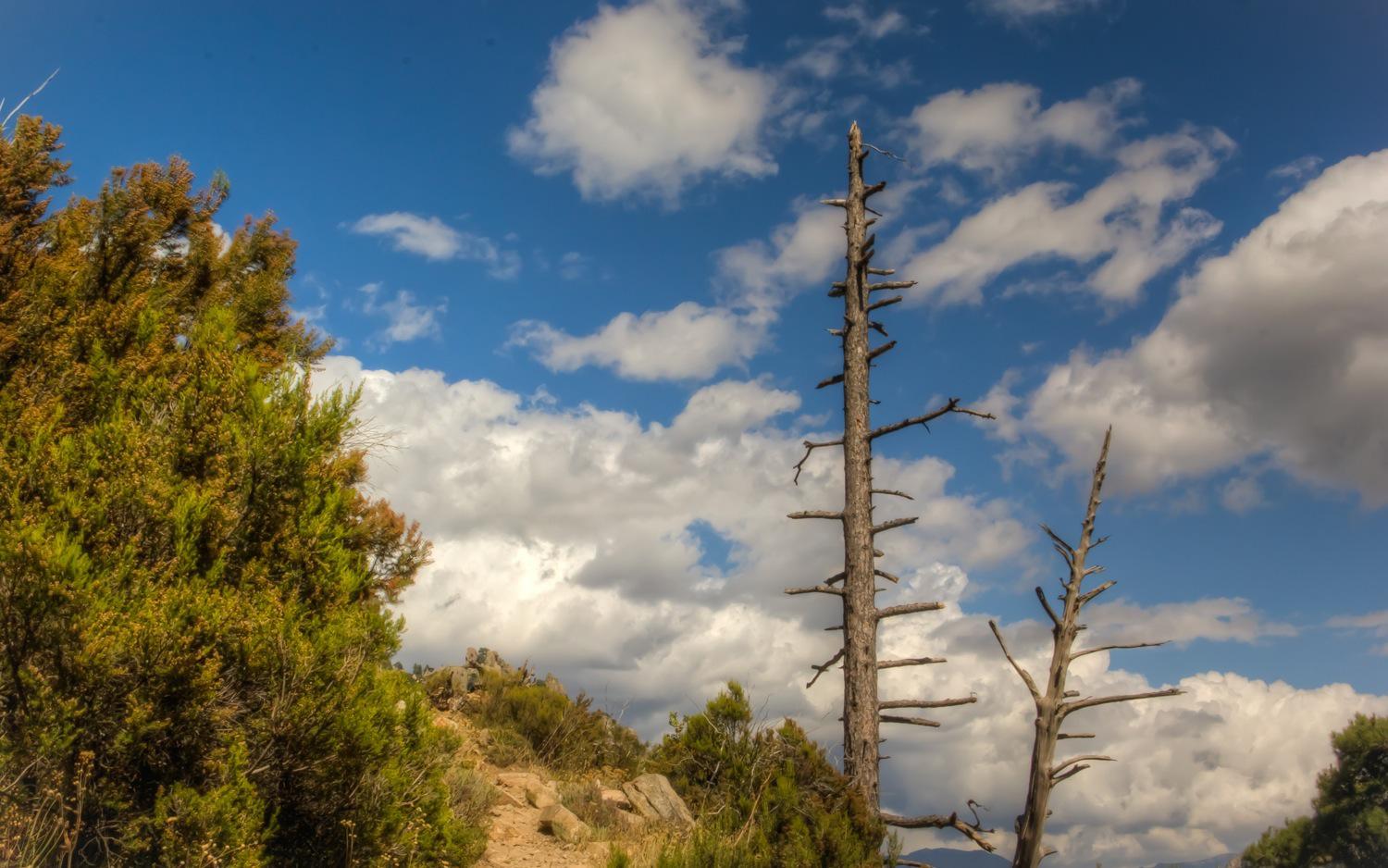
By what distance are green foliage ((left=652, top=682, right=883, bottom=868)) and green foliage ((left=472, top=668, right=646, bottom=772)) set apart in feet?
11.9

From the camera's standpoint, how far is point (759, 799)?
860cm

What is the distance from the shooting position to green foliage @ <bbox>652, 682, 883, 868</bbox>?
7832 millimetres

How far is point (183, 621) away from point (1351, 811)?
138ft

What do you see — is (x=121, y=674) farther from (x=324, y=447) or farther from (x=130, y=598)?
(x=324, y=447)

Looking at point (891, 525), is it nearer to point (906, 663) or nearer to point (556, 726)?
point (906, 663)

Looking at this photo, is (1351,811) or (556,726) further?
(1351,811)

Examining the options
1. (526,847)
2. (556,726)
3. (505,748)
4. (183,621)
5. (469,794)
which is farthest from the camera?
(556,726)

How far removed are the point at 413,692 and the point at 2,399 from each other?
417cm

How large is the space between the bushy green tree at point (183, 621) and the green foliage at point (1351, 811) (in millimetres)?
37749

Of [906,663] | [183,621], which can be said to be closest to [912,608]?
[906,663]

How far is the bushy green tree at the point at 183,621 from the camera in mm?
5277

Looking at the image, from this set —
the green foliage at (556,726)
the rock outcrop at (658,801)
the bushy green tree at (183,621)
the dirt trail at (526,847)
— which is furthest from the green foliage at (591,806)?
the green foliage at (556,726)

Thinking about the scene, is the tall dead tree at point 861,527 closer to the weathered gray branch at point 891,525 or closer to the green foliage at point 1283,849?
the weathered gray branch at point 891,525

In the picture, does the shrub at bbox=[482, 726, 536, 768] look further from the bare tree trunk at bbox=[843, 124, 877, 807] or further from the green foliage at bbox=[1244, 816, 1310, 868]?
the green foliage at bbox=[1244, 816, 1310, 868]
